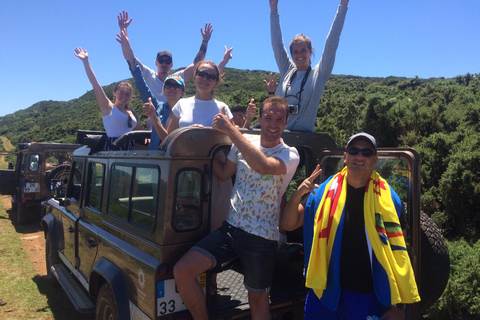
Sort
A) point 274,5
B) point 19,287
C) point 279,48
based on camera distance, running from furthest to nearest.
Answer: point 19,287, point 279,48, point 274,5

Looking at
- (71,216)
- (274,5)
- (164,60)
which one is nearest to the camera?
(274,5)

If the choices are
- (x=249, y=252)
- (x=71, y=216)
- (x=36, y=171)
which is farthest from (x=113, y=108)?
(x=36, y=171)

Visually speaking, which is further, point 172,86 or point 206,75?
point 172,86

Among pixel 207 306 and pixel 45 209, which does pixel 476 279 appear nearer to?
pixel 207 306

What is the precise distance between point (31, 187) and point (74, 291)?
687 cm

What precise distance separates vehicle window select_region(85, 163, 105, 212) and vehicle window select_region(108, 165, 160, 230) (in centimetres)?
26

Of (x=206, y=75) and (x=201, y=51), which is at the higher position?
(x=201, y=51)

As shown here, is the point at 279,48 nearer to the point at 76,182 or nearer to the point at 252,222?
the point at 252,222

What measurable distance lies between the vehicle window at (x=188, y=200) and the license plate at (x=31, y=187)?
8.74 m

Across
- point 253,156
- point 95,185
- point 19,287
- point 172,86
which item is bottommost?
point 19,287

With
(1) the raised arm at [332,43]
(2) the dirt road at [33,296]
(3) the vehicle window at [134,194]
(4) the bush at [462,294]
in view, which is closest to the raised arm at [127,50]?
(3) the vehicle window at [134,194]

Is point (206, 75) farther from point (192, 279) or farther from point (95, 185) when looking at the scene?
point (192, 279)

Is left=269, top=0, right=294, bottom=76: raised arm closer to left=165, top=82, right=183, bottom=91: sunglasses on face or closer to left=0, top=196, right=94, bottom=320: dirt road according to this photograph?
left=165, top=82, right=183, bottom=91: sunglasses on face

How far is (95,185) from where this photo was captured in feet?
11.6
